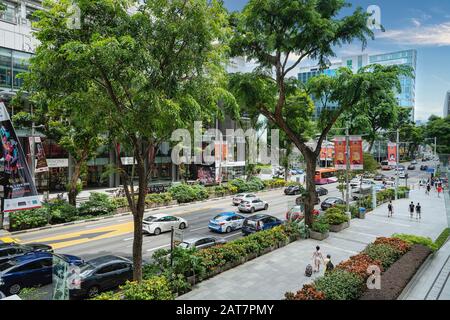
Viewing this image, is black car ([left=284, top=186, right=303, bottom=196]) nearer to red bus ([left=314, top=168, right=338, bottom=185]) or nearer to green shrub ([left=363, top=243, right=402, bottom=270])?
red bus ([left=314, top=168, right=338, bottom=185])

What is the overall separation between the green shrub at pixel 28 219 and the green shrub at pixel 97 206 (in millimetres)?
3001

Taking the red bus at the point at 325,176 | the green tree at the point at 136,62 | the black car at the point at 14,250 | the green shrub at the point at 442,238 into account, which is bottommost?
the green shrub at the point at 442,238

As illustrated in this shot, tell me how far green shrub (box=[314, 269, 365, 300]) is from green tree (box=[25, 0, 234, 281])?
672cm

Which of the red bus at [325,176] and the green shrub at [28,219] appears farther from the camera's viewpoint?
the red bus at [325,176]

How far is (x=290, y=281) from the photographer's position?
43.2 ft

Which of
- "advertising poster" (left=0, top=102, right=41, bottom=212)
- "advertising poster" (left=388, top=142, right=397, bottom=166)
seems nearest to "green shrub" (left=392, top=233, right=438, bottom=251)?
"advertising poster" (left=388, top=142, right=397, bottom=166)

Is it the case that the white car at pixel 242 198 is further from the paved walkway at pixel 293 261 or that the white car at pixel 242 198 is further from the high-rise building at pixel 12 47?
the high-rise building at pixel 12 47

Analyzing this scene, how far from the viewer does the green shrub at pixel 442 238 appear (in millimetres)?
18855

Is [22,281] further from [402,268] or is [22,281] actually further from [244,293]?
[402,268]

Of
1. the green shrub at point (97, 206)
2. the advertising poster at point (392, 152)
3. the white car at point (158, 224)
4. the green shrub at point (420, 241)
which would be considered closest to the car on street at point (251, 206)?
the white car at point (158, 224)

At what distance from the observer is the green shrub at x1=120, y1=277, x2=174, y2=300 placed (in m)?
9.92

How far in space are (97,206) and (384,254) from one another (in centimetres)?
2215

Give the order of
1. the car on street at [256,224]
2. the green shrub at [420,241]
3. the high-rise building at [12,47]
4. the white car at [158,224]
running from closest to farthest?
the green shrub at [420,241], the car on street at [256,224], the white car at [158,224], the high-rise building at [12,47]
